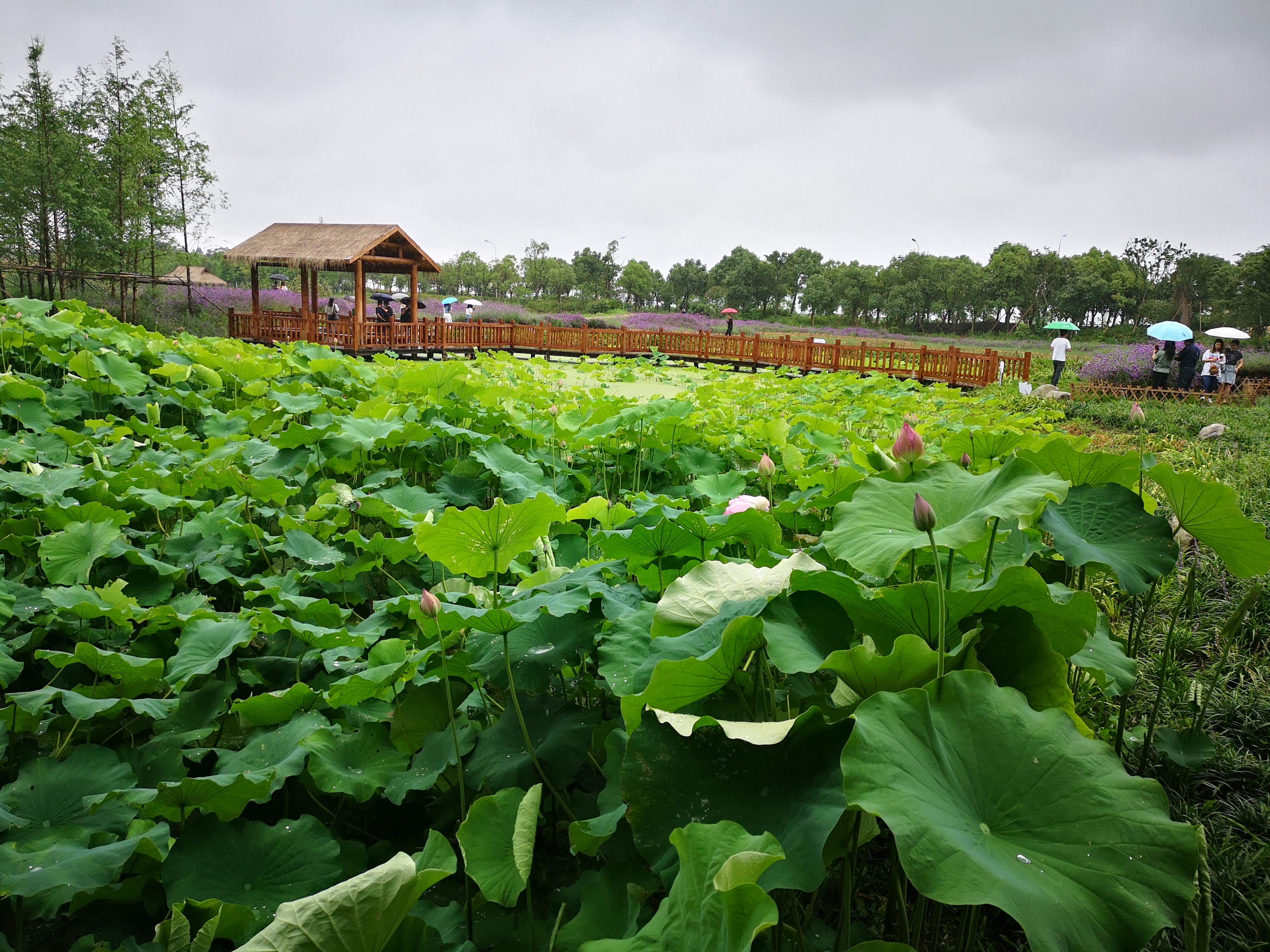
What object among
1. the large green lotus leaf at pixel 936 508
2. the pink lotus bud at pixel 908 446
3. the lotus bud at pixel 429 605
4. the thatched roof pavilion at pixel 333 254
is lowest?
the lotus bud at pixel 429 605

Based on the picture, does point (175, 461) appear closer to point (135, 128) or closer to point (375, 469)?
point (375, 469)

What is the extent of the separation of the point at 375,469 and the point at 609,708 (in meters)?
2.30

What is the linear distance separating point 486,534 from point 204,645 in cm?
81

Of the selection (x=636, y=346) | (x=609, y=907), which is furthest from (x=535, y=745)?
(x=636, y=346)

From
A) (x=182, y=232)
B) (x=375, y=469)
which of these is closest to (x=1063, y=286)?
(x=182, y=232)

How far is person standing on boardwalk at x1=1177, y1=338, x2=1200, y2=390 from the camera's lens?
44.7 ft

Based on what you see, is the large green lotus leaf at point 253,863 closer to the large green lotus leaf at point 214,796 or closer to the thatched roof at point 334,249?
the large green lotus leaf at point 214,796

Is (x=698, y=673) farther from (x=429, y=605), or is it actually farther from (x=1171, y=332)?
(x=1171, y=332)

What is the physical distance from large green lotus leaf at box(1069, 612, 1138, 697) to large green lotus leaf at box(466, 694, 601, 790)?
0.74 meters

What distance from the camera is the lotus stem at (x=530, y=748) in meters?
1.11

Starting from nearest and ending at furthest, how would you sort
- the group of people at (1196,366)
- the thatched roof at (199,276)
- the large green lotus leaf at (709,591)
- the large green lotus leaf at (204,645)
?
the large green lotus leaf at (709,591) → the large green lotus leaf at (204,645) → the group of people at (1196,366) → the thatched roof at (199,276)

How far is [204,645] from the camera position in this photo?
62.5 inches

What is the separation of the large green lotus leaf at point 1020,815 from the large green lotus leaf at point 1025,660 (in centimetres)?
14

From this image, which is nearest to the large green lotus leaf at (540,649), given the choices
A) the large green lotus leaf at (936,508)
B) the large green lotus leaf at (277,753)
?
the large green lotus leaf at (277,753)
